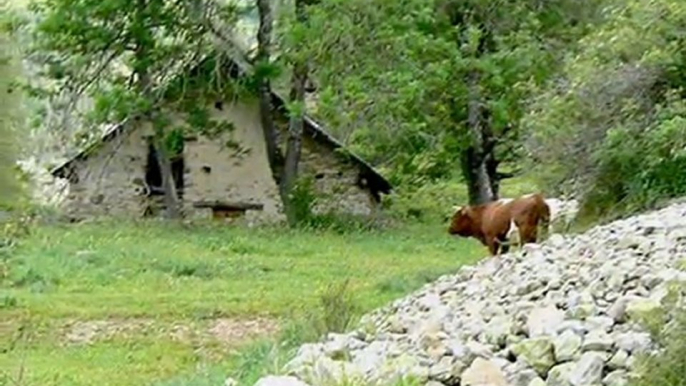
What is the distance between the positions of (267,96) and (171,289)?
36.5 ft

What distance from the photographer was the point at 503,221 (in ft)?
52.3

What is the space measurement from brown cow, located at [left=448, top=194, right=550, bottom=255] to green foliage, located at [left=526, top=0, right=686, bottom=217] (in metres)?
0.56

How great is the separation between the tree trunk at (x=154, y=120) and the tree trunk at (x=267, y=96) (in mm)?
2179

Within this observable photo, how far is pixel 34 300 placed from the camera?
48.3 feet

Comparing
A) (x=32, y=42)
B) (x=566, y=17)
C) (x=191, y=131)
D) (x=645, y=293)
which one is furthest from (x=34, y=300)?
A: (x=566, y=17)

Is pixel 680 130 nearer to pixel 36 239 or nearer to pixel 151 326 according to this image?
pixel 151 326

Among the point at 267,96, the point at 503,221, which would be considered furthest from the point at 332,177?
the point at 503,221

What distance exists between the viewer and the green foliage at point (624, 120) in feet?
45.4

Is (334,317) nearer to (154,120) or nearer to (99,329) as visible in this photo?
(99,329)

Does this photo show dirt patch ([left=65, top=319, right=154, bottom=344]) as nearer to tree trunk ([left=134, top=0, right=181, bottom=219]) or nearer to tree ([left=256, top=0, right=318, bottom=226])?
tree ([left=256, top=0, right=318, bottom=226])

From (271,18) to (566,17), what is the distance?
5984mm

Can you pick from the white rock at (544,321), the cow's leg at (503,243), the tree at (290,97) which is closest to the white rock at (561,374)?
the white rock at (544,321)

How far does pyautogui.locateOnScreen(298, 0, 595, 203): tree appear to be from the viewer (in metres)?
22.9

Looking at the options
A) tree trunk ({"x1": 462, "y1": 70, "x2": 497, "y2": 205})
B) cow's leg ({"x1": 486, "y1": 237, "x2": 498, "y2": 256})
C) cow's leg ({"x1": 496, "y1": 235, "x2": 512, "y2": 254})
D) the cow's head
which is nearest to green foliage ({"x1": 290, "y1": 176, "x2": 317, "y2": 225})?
tree trunk ({"x1": 462, "y1": 70, "x2": 497, "y2": 205})
